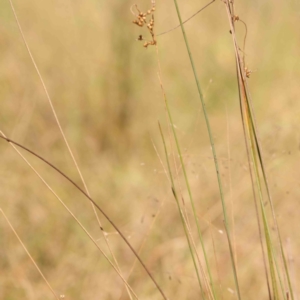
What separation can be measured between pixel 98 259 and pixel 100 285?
98 millimetres

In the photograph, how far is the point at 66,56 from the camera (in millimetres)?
1870

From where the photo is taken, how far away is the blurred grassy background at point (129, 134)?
1.18 meters

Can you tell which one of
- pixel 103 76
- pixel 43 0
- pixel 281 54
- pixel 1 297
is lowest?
pixel 1 297

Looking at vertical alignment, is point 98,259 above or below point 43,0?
below

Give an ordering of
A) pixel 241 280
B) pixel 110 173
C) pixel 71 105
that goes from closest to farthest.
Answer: pixel 241 280 < pixel 110 173 < pixel 71 105

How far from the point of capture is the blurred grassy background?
1180 mm

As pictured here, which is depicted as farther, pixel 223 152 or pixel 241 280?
pixel 223 152

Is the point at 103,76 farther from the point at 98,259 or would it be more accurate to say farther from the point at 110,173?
the point at 98,259

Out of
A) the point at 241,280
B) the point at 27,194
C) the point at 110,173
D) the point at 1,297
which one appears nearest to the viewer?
the point at 1,297

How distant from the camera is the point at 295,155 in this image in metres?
1.50

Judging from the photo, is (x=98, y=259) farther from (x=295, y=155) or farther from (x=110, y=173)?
(x=295, y=155)

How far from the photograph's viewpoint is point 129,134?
5.72 feet

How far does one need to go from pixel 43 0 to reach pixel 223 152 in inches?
39.5

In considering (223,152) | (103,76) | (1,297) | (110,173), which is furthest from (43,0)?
(1,297)
